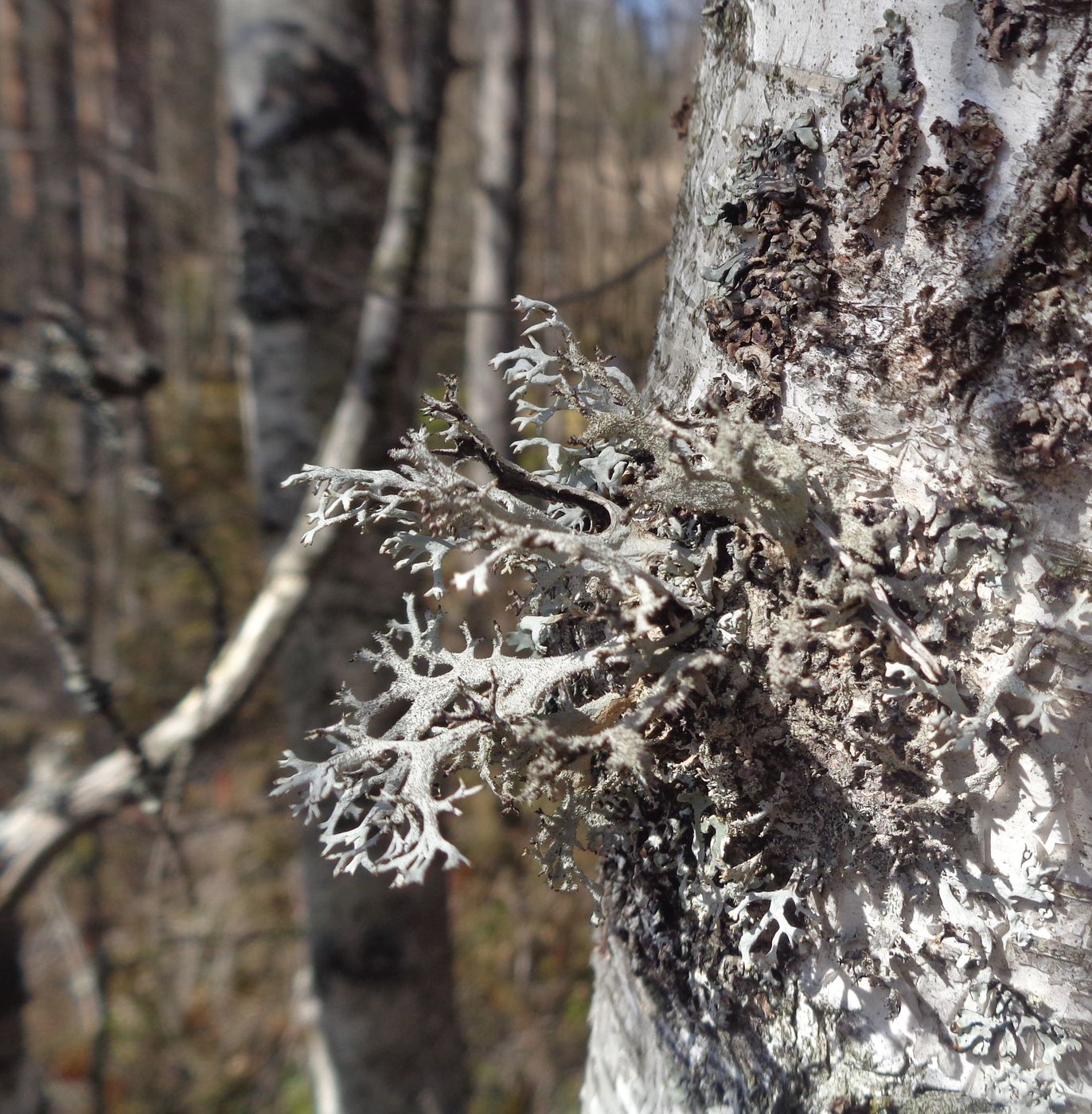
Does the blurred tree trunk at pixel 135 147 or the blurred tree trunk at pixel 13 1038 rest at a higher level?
the blurred tree trunk at pixel 135 147

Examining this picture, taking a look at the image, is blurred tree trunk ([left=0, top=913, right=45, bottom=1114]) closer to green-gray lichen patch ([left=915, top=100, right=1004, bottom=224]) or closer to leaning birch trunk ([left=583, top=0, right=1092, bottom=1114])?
leaning birch trunk ([left=583, top=0, right=1092, bottom=1114])

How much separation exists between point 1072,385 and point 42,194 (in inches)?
273

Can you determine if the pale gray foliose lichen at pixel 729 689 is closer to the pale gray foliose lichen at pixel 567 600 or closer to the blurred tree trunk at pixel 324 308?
the pale gray foliose lichen at pixel 567 600

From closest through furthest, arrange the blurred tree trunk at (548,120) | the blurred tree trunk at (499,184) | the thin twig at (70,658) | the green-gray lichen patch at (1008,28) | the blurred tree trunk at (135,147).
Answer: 1. the green-gray lichen patch at (1008,28)
2. the thin twig at (70,658)
3. the blurred tree trunk at (499,184)
4. the blurred tree trunk at (548,120)
5. the blurred tree trunk at (135,147)

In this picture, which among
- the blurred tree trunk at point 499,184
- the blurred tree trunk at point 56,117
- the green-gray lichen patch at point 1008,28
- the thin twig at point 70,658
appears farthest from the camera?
the blurred tree trunk at point 56,117

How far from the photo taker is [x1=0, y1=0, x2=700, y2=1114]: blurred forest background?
1.90 meters

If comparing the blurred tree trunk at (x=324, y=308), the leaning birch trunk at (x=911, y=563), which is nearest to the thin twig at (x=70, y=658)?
the blurred tree trunk at (x=324, y=308)

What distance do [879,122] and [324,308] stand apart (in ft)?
5.54

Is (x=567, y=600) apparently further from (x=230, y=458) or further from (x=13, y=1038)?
(x=230, y=458)

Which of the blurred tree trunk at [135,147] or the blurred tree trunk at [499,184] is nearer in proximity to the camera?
the blurred tree trunk at [499,184]

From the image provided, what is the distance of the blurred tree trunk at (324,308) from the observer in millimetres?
1874

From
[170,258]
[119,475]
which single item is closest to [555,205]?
[119,475]

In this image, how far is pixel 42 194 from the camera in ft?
18.9

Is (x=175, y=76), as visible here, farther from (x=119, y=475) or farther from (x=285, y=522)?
(x=285, y=522)
